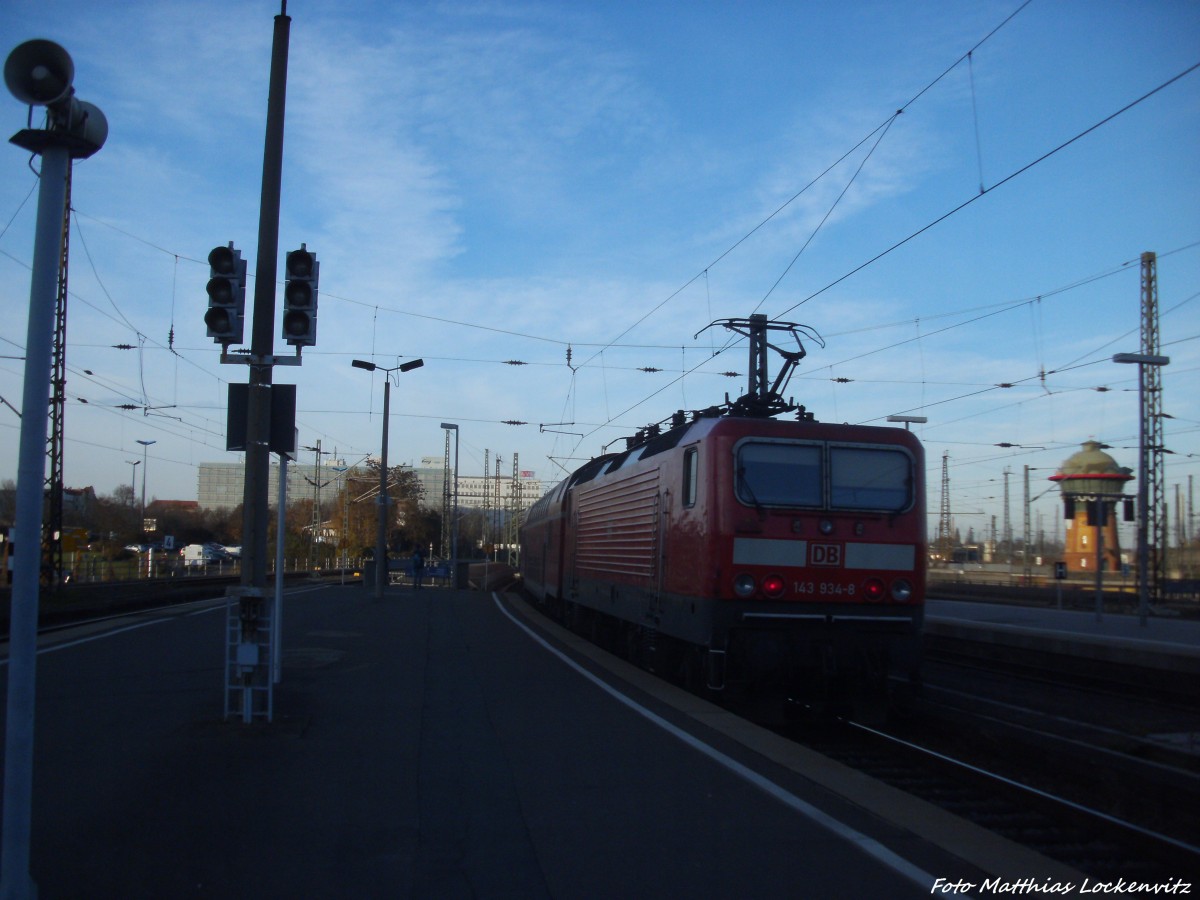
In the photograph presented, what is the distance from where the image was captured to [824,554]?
10703 mm

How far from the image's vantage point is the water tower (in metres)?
23.2

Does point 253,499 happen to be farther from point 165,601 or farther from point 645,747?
Answer: point 165,601

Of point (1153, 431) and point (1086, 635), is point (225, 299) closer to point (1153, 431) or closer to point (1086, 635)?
point (1086, 635)

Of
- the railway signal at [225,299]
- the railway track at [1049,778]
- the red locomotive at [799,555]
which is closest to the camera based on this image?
the railway track at [1049,778]

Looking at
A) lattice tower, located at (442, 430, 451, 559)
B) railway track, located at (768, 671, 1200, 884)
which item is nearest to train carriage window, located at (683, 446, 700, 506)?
railway track, located at (768, 671, 1200, 884)

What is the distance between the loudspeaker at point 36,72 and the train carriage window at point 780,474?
767 cm

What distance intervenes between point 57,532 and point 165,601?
3333mm

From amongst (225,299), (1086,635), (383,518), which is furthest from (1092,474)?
(225,299)

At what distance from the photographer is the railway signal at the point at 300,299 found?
9.27m

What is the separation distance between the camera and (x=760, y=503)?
10680 mm

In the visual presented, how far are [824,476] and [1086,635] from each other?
36.9 ft

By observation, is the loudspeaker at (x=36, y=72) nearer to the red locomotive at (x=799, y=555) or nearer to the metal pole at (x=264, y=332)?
the metal pole at (x=264, y=332)

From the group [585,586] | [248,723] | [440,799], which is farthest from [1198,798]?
[585,586]

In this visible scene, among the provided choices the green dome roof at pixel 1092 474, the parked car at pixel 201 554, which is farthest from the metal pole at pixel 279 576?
the parked car at pixel 201 554
